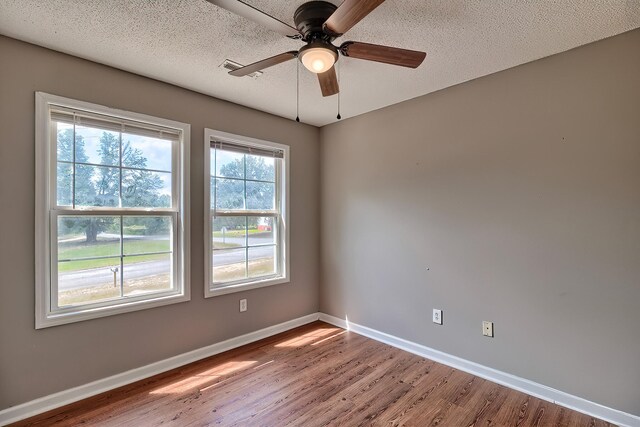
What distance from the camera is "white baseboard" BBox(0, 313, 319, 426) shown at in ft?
6.52

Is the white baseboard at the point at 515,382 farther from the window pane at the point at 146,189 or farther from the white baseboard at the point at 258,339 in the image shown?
the window pane at the point at 146,189

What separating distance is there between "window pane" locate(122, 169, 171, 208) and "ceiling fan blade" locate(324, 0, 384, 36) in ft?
6.28

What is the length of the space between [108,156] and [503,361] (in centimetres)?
345

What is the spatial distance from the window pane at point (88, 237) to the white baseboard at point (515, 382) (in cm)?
255

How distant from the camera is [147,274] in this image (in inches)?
102

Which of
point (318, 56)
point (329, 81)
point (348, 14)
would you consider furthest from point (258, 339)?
point (348, 14)

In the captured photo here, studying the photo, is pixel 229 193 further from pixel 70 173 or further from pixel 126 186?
pixel 70 173

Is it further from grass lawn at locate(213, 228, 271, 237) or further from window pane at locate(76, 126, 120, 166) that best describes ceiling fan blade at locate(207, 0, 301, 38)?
grass lawn at locate(213, 228, 271, 237)

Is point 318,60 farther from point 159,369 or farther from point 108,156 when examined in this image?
point 159,369

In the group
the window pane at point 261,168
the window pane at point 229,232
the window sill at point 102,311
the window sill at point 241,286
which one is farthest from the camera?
the window pane at point 261,168

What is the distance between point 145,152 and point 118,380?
1.80m

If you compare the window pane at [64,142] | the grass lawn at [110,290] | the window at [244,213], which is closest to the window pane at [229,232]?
the window at [244,213]

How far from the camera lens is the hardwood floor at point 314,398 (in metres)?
1.99

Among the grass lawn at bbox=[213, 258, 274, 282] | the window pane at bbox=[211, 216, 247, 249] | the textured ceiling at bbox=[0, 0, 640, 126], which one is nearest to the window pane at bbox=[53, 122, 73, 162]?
the textured ceiling at bbox=[0, 0, 640, 126]
